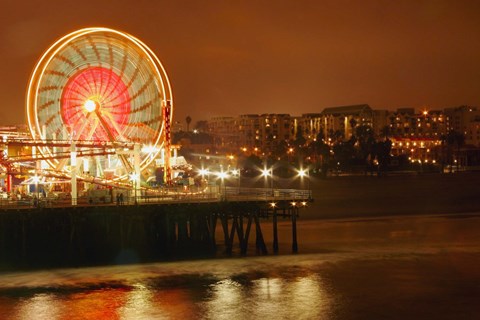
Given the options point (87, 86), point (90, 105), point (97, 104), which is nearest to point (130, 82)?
point (87, 86)

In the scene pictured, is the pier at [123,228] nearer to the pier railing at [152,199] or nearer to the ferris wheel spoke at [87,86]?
the pier railing at [152,199]

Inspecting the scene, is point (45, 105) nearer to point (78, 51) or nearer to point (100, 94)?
point (100, 94)

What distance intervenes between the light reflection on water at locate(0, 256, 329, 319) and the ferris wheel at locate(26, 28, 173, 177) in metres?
12.1

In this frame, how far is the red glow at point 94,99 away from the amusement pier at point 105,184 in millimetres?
54

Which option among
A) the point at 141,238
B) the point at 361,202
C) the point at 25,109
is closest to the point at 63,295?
the point at 141,238

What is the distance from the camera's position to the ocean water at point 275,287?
23156mm

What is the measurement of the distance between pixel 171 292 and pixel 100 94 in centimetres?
1800

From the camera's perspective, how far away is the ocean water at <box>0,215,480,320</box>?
912 inches

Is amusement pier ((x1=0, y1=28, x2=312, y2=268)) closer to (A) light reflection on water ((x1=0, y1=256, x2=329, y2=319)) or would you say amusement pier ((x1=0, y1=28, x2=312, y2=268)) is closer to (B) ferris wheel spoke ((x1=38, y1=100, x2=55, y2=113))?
(B) ferris wheel spoke ((x1=38, y1=100, x2=55, y2=113))

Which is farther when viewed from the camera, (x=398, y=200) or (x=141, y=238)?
(x=398, y=200)

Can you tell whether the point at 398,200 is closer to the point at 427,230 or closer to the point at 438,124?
the point at 427,230

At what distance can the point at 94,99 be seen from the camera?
134ft

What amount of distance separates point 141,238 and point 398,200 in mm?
33937

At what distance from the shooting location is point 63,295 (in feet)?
83.5
